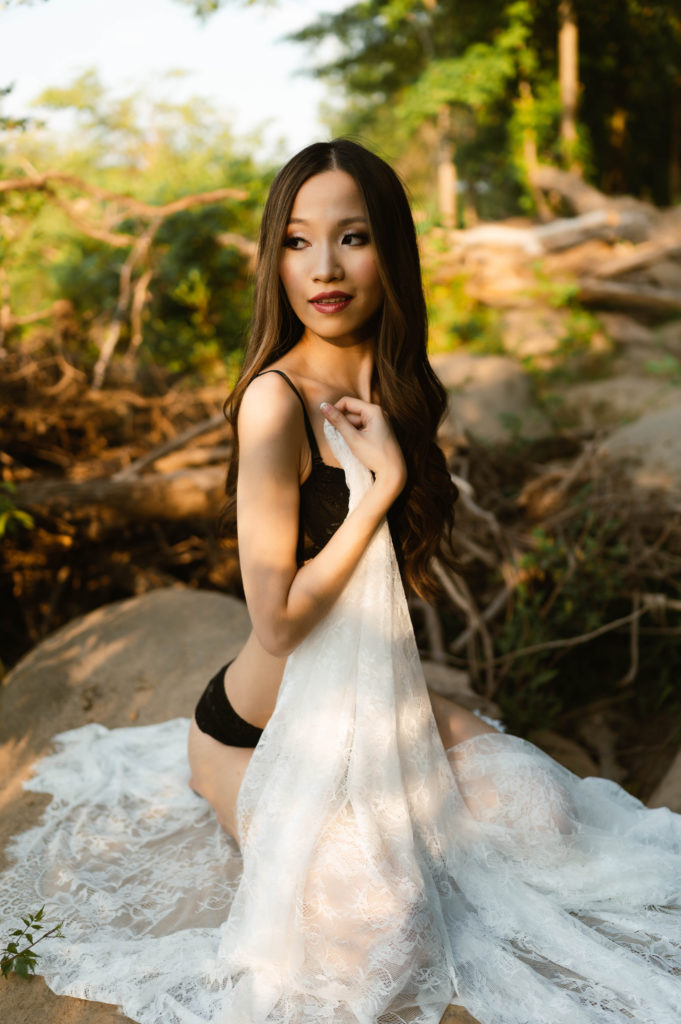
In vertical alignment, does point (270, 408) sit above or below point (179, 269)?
below

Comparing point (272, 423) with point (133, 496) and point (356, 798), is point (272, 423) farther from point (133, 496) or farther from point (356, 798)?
point (133, 496)

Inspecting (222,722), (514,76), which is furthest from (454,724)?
(514,76)

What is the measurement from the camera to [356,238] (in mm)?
1790

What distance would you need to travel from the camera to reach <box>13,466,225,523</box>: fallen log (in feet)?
12.7

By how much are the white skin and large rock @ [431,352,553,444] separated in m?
4.61

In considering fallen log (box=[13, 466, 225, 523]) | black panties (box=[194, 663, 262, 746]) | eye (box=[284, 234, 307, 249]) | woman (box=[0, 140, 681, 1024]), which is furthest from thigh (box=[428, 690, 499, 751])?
fallen log (box=[13, 466, 225, 523])

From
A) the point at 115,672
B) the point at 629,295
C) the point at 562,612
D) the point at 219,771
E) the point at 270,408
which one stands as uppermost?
the point at 270,408

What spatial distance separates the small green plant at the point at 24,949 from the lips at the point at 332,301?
1.57 m

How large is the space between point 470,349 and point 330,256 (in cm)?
707

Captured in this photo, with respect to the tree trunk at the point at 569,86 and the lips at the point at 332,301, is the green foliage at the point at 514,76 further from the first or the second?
the lips at the point at 332,301

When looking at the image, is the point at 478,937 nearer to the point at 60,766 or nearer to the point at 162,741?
the point at 162,741

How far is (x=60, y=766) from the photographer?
269cm

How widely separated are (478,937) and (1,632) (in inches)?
147

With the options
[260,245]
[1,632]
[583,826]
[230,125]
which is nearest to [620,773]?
[583,826]
